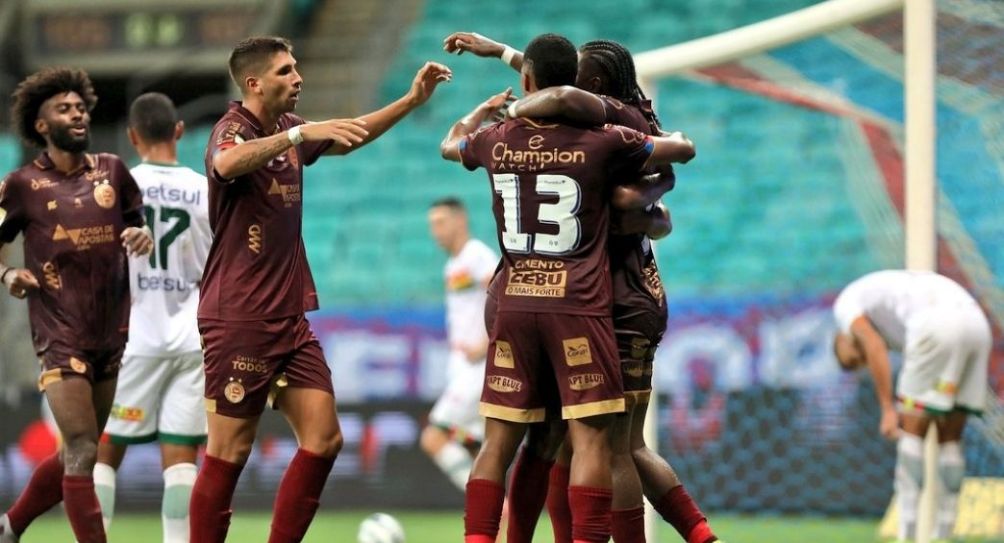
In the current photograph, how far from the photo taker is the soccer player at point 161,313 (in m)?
7.50

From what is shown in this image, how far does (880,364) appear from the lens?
27.5 ft

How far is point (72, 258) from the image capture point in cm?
Answer: 699

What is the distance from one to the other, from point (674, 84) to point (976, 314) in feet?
24.0

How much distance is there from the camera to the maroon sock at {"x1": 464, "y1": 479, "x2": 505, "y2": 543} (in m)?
5.70

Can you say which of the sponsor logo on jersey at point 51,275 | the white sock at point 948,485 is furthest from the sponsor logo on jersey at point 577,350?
the white sock at point 948,485

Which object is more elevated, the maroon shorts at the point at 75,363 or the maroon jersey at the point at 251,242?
the maroon jersey at the point at 251,242

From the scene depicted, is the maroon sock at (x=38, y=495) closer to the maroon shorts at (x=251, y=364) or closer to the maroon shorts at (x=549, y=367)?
the maroon shorts at (x=251, y=364)

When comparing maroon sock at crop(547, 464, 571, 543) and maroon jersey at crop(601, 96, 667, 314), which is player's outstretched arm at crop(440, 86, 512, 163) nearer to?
maroon jersey at crop(601, 96, 667, 314)

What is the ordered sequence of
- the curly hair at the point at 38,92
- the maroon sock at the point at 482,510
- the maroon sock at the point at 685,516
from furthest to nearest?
the curly hair at the point at 38,92, the maroon sock at the point at 685,516, the maroon sock at the point at 482,510

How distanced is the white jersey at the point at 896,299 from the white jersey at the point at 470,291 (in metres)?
2.57

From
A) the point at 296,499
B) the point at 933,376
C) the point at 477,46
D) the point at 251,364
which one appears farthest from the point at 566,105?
the point at 933,376

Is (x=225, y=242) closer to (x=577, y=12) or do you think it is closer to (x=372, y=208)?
(x=372, y=208)

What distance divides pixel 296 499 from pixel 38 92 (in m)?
2.52

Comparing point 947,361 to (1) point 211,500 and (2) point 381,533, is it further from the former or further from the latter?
(1) point 211,500
